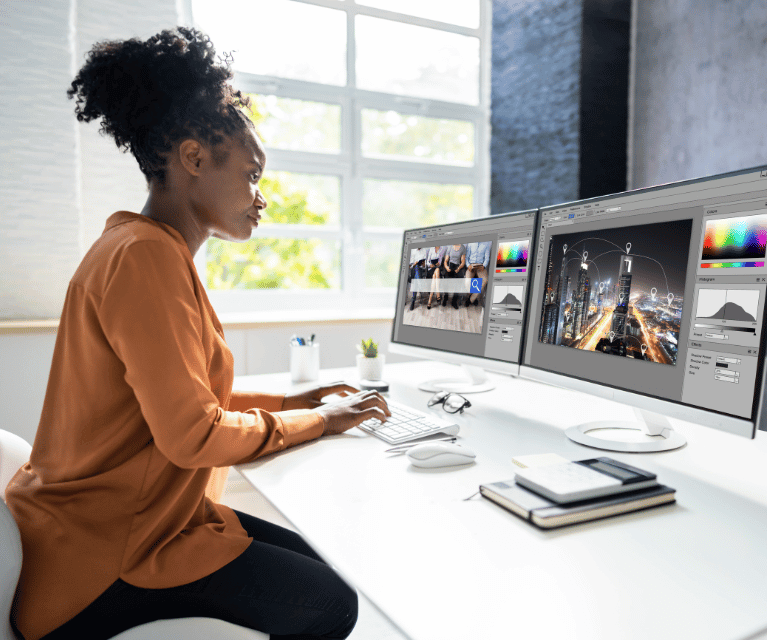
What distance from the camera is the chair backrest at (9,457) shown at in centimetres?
102

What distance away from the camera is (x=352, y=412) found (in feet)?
4.14

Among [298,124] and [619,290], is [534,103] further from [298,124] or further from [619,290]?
[619,290]

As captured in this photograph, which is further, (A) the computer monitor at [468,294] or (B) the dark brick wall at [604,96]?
(B) the dark brick wall at [604,96]

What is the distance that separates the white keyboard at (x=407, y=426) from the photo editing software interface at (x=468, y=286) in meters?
0.28

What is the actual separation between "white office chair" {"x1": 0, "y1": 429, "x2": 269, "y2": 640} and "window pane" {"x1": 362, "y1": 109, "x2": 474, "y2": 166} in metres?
3.09

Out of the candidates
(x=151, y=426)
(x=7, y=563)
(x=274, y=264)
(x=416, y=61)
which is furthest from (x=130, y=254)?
(x=416, y=61)

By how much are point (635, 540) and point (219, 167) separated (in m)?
0.90

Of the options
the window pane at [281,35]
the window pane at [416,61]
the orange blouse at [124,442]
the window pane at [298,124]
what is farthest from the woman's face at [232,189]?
the window pane at [416,61]

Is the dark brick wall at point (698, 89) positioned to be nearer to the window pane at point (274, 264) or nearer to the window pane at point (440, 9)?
the window pane at point (440, 9)

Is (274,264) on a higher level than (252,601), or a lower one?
higher

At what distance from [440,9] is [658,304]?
3.49 m

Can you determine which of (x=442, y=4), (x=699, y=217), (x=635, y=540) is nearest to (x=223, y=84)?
(x=699, y=217)

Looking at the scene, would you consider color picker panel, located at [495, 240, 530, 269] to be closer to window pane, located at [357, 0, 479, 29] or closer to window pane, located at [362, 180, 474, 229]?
window pane, located at [362, 180, 474, 229]

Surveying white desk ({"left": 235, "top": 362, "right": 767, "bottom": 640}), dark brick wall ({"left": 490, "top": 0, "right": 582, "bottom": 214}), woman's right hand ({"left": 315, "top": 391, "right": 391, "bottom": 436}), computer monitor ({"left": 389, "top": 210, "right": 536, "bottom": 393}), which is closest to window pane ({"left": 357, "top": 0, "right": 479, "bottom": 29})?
dark brick wall ({"left": 490, "top": 0, "right": 582, "bottom": 214})
